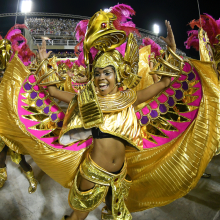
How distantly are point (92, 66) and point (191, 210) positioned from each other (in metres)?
1.96

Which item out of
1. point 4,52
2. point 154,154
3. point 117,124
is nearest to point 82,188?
point 117,124

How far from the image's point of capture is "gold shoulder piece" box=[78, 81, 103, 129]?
1.22 m

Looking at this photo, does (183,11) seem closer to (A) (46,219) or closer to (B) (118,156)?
(B) (118,156)

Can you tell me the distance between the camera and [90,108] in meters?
1.24

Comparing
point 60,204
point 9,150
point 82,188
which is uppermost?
point 82,188

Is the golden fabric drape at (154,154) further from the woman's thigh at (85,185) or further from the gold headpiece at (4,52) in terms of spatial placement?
the gold headpiece at (4,52)

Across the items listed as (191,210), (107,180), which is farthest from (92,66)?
(191,210)

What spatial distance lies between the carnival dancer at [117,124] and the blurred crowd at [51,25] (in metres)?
8.29

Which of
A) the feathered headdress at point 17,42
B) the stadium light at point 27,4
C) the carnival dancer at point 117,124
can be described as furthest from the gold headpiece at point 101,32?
the stadium light at point 27,4

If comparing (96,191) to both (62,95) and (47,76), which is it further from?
(47,76)

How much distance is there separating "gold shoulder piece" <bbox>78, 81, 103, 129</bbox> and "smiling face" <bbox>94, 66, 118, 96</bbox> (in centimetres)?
7

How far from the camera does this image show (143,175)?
1668 millimetres

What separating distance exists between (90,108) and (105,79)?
243 mm

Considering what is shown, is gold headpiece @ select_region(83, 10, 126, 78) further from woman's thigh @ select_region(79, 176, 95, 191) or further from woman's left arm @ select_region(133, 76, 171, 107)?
woman's thigh @ select_region(79, 176, 95, 191)
